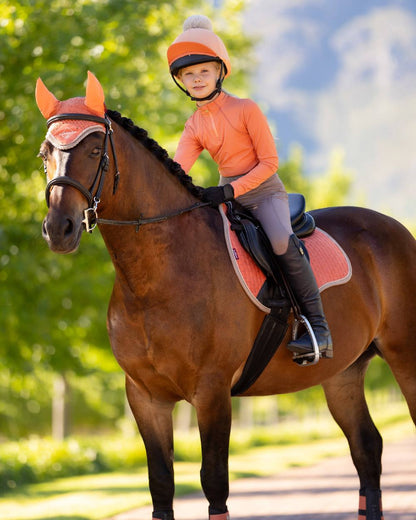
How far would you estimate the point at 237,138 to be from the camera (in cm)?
478

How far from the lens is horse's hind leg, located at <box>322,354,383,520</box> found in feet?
18.5

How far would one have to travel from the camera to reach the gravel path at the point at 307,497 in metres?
7.91

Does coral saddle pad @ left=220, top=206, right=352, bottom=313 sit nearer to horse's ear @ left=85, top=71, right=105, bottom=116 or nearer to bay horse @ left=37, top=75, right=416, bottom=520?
bay horse @ left=37, top=75, right=416, bottom=520

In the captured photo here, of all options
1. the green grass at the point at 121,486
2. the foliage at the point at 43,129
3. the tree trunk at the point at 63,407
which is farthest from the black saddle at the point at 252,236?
the tree trunk at the point at 63,407

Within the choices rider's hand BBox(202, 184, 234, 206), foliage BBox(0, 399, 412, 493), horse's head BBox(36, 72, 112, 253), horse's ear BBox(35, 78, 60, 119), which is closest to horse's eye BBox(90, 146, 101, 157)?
horse's head BBox(36, 72, 112, 253)

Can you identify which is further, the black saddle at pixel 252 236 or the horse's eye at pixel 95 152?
the black saddle at pixel 252 236

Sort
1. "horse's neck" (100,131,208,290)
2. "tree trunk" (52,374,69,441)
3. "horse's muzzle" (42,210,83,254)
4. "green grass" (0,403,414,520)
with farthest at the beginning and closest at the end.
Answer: "tree trunk" (52,374,69,441)
"green grass" (0,403,414,520)
"horse's neck" (100,131,208,290)
"horse's muzzle" (42,210,83,254)

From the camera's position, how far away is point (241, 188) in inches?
181

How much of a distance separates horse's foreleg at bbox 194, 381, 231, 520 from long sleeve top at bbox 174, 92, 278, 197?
1.27m

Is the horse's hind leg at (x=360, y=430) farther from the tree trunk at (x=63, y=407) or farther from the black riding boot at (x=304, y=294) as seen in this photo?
the tree trunk at (x=63, y=407)

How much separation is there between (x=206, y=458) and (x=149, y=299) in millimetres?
975

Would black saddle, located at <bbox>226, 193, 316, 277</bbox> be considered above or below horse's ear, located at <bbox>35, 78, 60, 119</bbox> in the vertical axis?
below

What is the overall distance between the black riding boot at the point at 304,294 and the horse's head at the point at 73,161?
1.40 metres

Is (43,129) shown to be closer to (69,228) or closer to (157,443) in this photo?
(157,443)
